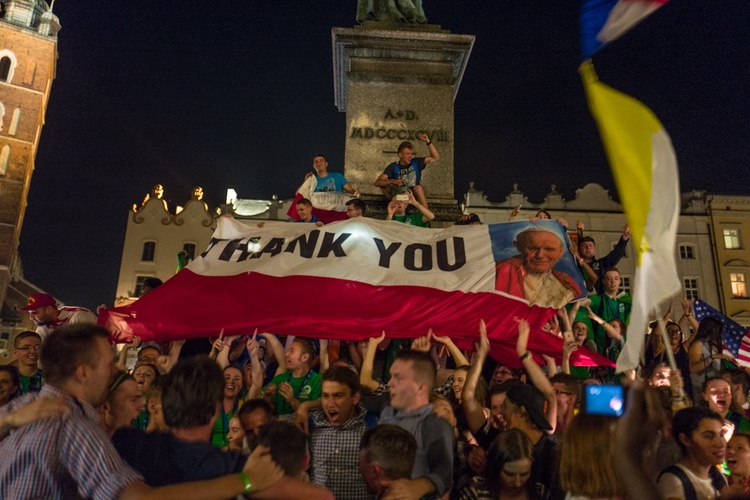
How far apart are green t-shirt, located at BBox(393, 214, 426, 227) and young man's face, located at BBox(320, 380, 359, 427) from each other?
469 centimetres

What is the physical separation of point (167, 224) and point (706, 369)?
41.5 meters

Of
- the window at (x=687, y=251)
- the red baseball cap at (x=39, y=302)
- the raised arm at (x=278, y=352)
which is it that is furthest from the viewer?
the window at (x=687, y=251)

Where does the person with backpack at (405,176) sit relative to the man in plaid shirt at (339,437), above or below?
above

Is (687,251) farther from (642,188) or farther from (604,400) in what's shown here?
(642,188)

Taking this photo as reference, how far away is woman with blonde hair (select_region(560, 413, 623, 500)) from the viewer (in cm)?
299

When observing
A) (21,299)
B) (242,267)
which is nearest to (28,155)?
(21,299)

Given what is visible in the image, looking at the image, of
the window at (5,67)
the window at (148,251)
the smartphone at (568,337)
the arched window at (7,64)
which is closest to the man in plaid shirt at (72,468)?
the smartphone at (568,337)

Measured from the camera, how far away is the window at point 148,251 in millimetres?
42812

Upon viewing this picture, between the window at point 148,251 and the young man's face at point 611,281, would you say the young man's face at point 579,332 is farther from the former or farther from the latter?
the window at point 148,251

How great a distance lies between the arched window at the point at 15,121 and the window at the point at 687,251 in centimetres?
6230

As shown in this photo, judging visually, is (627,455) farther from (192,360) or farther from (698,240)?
(698,240)

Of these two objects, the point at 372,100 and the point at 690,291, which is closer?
the point at 372,100

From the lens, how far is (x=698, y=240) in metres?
40.6

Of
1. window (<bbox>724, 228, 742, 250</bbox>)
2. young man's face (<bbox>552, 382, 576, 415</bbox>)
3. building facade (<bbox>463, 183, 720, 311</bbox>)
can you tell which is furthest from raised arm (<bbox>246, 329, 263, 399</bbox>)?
window (<bbox>724, 228, 742, 250</bbox>)
